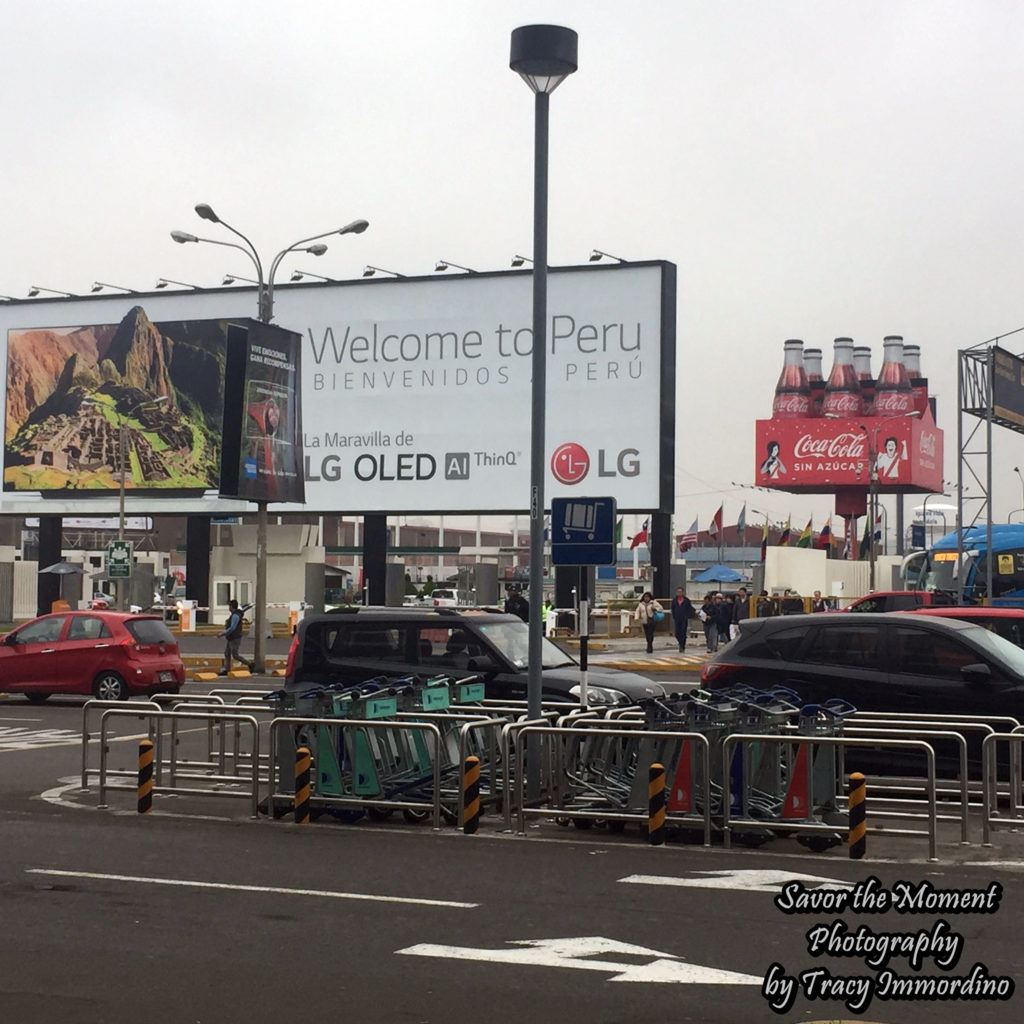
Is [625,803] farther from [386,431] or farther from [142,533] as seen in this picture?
[142,533]

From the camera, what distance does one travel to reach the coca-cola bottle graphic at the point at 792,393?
330 ft

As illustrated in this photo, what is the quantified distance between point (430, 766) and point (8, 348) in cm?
5023

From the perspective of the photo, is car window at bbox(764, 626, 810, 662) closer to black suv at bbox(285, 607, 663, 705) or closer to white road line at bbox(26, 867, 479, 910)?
black suv at bbox(285, 607, 663, 705)

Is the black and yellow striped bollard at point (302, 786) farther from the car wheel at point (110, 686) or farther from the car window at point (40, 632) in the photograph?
the car window at point (40, 632)

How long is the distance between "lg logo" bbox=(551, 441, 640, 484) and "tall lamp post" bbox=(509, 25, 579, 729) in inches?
1458

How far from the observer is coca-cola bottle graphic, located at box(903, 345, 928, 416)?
323ft

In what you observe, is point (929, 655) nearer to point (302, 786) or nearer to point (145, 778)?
point (302, 786)

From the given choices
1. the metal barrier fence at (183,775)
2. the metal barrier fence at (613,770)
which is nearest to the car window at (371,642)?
the metal barrier fence at (183,775)

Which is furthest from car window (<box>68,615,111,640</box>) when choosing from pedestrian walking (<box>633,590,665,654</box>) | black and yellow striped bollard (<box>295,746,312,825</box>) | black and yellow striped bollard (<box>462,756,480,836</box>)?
pedestrian walking (<box>633,590,665,654</box>)

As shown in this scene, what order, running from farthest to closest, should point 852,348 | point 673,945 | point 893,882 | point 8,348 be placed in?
1. point 852,348
2. point 8,348
3. point 893,882
4. point 673,945

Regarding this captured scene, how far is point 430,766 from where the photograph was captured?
13008 mm

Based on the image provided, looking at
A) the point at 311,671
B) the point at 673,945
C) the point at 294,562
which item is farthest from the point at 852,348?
the point at 673,945

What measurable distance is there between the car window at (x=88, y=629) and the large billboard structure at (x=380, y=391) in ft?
Answer: 85.1

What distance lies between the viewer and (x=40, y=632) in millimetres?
26641
